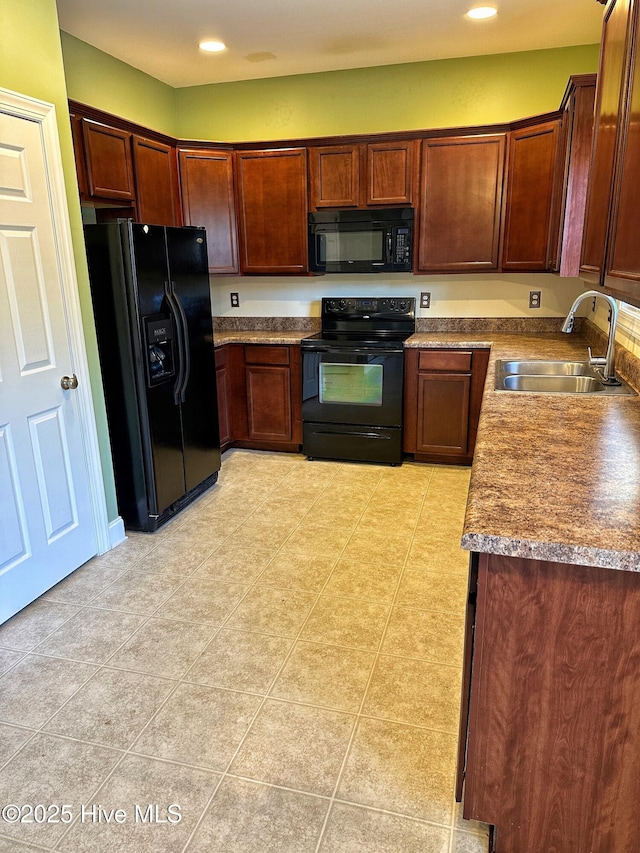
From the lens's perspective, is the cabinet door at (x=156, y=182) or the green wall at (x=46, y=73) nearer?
the green wall at (x=46, y=73)

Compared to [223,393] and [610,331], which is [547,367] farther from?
[223,393]

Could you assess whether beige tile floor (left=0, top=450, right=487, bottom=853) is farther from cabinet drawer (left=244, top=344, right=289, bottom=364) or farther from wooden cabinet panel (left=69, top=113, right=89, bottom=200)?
wooden cabinet panel (left=69, top=113, right=89, bottom=200)

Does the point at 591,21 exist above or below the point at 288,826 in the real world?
above

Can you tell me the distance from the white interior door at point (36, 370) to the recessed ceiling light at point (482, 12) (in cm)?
222

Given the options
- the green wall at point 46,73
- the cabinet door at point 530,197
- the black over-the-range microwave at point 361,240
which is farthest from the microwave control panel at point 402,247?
the green wall at point 46,73

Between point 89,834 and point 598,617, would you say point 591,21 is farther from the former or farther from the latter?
point 89,834

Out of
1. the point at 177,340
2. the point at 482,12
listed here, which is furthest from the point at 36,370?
the point at 482,12

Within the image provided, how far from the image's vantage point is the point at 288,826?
1.47 meters

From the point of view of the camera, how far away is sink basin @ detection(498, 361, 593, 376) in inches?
114

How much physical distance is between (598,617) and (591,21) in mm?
3475

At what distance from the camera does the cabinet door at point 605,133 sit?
1.68m

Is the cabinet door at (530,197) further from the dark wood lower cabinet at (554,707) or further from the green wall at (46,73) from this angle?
Result: the dark wood lower cabinet at (554,707)

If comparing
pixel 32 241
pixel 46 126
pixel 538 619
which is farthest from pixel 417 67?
pixel 538 619

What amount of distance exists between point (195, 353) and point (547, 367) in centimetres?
196
